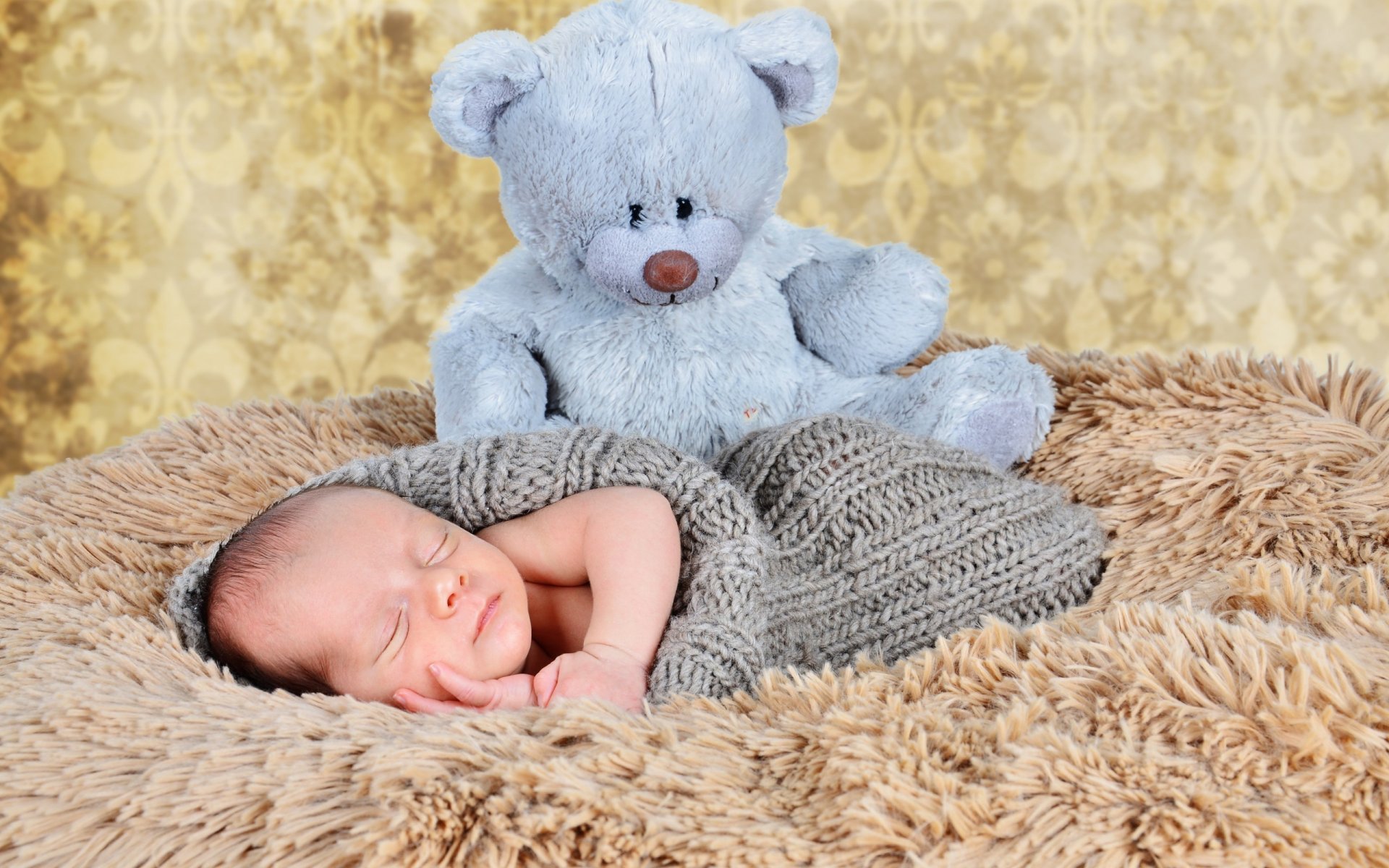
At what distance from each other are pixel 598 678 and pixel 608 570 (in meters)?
0.09

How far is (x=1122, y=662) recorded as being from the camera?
65cm

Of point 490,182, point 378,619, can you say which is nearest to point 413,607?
point 378,619

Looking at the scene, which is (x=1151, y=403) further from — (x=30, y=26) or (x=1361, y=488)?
(x=30, y=26)

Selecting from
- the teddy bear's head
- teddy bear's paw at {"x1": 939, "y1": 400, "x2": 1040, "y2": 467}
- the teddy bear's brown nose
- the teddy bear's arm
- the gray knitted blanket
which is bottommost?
the gray knitted blanket

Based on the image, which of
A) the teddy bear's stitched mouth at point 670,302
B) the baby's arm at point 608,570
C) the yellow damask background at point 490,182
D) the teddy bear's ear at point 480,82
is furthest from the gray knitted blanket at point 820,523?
the yellow damask background at point 490,182

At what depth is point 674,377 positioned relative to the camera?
107cm

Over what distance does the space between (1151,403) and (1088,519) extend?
19 centimetres

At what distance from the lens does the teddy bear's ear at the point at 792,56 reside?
1.01 meters

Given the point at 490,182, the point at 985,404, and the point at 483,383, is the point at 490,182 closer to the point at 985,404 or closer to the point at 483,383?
the point at 483,383

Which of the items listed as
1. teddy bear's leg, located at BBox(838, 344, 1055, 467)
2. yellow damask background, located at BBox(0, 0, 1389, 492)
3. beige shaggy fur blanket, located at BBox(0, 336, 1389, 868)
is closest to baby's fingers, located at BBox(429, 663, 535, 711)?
beige shaggy fur blanket, located at BBox(0, 336, 1389, 868)

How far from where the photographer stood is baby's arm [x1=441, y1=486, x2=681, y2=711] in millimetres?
812

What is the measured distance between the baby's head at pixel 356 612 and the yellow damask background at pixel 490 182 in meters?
1.25

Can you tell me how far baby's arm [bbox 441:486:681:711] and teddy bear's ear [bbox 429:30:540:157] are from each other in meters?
0.35

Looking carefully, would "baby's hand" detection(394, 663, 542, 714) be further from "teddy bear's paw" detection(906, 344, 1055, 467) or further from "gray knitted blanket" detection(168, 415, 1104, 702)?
"teddy bear's paw" detection(906, 344, 1055, 467)
